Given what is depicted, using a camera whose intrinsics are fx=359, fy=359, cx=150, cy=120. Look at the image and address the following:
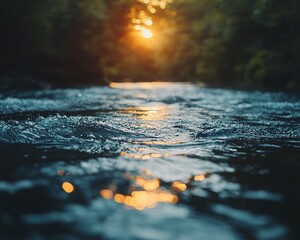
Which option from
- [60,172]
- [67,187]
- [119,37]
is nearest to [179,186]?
[67,187]

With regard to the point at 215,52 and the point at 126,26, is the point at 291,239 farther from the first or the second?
the point at 215,52

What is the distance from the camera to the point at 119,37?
29.3 meters

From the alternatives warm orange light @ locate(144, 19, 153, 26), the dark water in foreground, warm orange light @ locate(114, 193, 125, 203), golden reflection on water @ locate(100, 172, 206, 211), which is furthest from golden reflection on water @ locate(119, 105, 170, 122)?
warm orange light @ locate(144, 19, 153, 26)

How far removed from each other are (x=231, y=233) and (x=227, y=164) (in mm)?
1349

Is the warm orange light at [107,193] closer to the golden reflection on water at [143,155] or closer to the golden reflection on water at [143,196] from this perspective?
the golden reflection on water at [143,196]

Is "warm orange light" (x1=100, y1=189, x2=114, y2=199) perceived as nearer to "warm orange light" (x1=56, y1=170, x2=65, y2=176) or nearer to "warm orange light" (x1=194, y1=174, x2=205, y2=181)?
"warm orange light" (x1=56, y1=170, x2=65, y2=176)

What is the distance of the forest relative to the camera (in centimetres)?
1862

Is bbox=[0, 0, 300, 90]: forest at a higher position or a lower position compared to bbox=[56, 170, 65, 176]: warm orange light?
higher

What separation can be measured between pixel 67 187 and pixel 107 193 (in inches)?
12.2

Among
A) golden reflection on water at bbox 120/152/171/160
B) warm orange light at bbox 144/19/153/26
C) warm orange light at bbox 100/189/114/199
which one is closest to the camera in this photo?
warm orange light at bbox 100/189/114/199

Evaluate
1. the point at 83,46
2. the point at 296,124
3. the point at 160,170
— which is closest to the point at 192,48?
the point at 83,46

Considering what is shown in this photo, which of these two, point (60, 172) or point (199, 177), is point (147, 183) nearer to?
point (199, 177)

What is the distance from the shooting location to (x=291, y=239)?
6.09 feet

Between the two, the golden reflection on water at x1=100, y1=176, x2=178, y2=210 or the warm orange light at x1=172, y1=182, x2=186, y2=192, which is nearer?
the golden reflection on water at x1=100, y1=176, x2=178, y2=210
